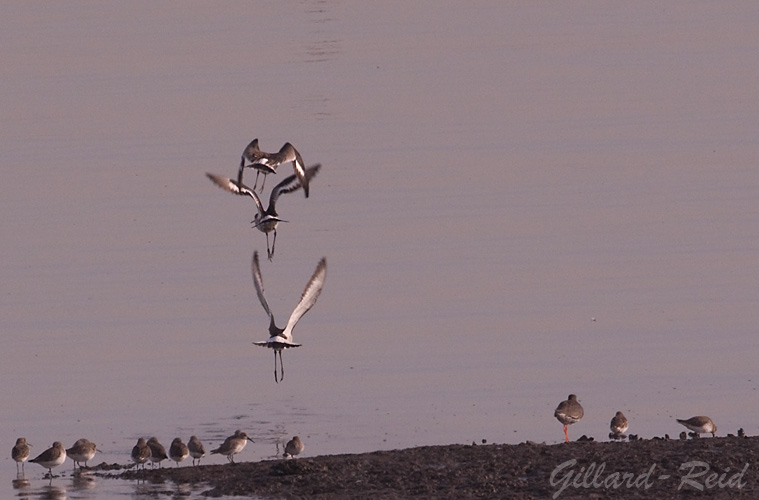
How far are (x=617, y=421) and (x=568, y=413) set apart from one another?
2.21ft

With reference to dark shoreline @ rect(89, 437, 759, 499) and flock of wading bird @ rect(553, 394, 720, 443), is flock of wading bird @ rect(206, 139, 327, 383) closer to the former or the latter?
dark shoreline @ rect(89, 437, 759, 499)

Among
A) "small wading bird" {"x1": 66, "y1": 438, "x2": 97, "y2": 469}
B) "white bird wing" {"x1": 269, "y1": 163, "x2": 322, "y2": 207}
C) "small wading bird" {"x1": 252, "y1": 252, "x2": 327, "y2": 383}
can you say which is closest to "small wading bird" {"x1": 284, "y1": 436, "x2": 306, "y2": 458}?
"small wading bird" {"x1": 66, "y1": 438, "x2": 97, "y2": 469}

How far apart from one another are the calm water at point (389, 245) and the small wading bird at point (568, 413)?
1.45 feet

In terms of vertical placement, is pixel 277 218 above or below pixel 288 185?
below

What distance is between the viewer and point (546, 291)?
3141cm

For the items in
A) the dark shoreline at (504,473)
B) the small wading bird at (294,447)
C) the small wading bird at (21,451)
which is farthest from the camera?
the small wading bird at (21,451)

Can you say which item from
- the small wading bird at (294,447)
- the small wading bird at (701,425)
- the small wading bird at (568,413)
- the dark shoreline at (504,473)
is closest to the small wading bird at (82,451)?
the dark shoreline at (504,473)

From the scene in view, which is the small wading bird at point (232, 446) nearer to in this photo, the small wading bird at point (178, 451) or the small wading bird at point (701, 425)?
the small wading bird at point (178, 451)

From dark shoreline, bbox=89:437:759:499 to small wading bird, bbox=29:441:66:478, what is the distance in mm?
951

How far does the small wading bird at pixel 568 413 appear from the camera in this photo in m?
22.5

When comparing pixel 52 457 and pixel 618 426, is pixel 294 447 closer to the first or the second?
pixel 52 457

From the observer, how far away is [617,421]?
2225 cm

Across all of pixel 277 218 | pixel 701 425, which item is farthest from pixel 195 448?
pixel 701 425

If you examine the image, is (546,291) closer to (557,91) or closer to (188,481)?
→ (188,481)
